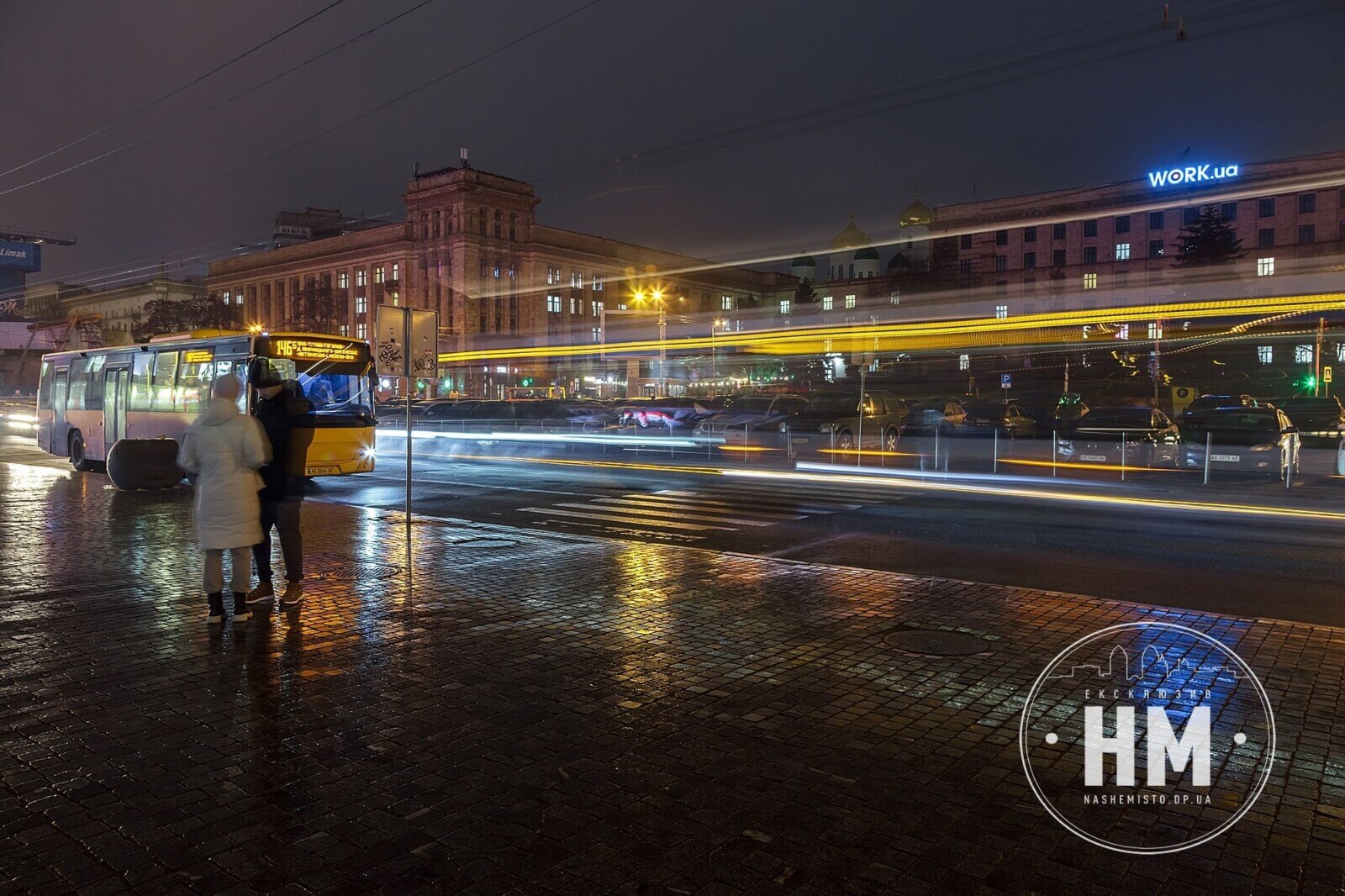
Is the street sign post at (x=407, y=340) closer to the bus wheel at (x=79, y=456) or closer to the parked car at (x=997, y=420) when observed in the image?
the bus wheel at (x=79, y=456)

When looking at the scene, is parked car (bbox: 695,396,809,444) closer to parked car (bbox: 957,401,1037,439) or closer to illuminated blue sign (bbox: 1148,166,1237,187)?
parked car (bbox: 957,401,1037,439)

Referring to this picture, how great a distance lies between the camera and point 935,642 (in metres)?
6.66

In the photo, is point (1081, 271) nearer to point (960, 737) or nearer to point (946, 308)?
point (946, 308)

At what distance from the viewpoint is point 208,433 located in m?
6.79

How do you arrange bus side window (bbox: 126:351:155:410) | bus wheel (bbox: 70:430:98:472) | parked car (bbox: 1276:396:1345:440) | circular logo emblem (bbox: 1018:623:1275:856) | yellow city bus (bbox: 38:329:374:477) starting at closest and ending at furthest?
circular logo emblem (bbox: 1018:623:1275:856), yellow city bus (bbox: 38:329:374:477), bus side window (bbox: 126:351:155:410), bus wheel (bbox: 70:430:98:472), parked car (bbox: 1276:396:1345:440)

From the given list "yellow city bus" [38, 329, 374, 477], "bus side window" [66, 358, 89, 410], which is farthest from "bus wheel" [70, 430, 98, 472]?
"bus side window" [66, 358, 89, 410]

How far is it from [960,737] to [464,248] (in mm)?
91902

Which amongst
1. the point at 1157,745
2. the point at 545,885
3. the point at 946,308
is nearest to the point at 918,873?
the point at 545,885

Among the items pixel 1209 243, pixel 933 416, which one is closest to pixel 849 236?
pixel 1209 243

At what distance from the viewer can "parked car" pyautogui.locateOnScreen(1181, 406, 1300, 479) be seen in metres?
20.8

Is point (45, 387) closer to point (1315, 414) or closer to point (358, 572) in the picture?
point (358, 572)

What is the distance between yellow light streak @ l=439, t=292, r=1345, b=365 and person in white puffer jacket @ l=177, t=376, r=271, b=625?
3474 centimetres

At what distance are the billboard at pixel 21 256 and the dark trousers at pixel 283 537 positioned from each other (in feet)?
344

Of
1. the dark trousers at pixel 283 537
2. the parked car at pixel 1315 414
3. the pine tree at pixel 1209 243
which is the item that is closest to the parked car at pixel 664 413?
the parked car at pixel 1315 414
